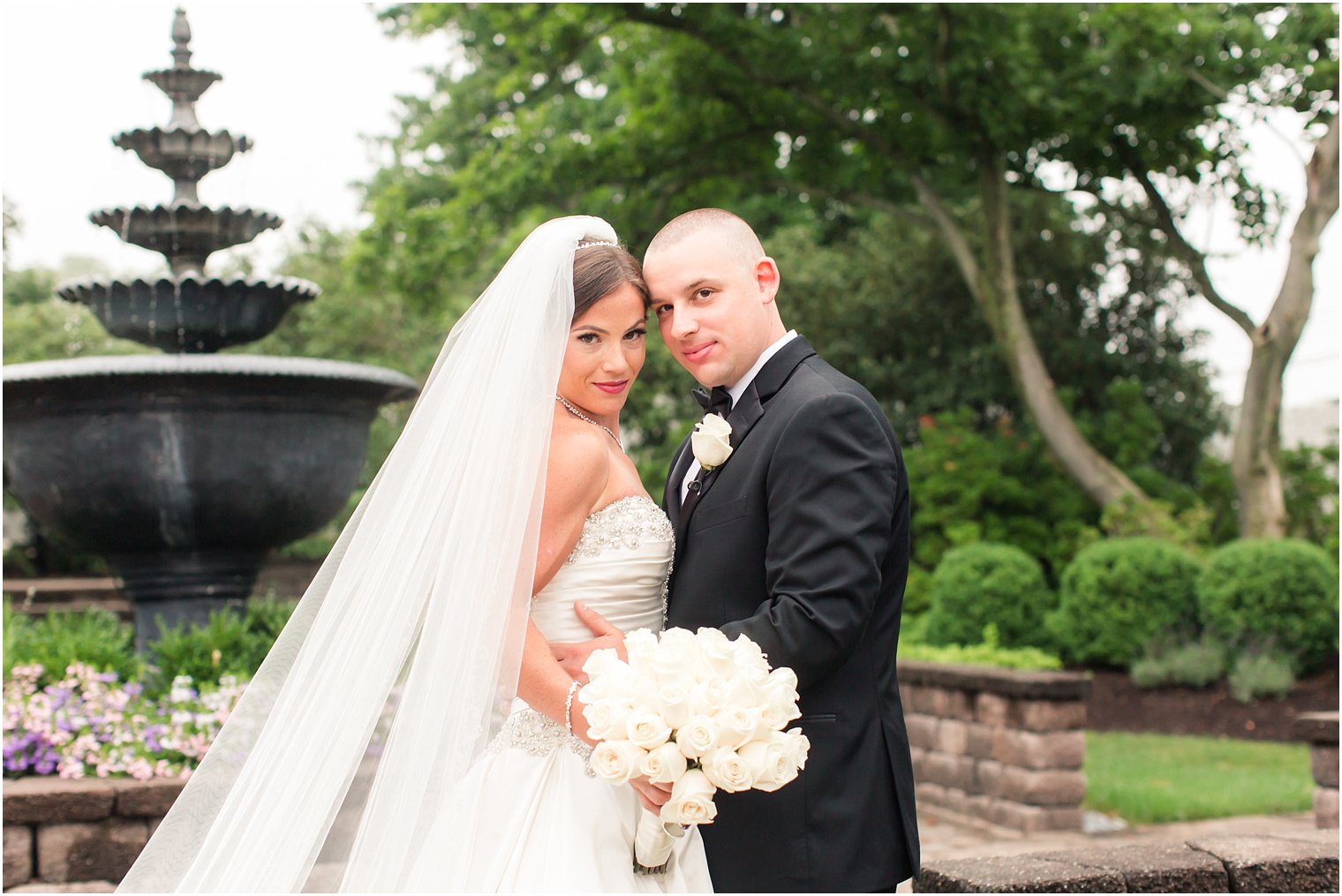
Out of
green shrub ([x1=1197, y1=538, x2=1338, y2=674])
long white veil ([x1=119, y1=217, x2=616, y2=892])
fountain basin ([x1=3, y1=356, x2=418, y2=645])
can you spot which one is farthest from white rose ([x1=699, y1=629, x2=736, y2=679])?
green shrub ([x1=1197, y1=538, x2=1338, y2=674])

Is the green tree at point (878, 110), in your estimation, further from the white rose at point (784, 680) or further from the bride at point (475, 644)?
the white rose at point (784, 680)

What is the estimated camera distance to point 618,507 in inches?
107

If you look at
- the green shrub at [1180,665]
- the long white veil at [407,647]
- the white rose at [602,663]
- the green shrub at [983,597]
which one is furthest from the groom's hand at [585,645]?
the green shrub at [1180,665]

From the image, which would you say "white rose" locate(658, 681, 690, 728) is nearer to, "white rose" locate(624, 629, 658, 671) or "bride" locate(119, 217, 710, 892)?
"white rose" locate(624, 629, 658, 671)

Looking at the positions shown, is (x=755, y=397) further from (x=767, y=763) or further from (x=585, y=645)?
(x=767, y=763)

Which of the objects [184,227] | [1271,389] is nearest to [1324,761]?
[184,227]

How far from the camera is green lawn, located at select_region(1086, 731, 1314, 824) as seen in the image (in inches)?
271

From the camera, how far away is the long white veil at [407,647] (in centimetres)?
254

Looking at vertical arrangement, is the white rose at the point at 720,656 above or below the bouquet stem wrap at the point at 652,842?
above

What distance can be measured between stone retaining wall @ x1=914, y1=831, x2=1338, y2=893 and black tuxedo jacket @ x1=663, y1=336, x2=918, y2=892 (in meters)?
1.06

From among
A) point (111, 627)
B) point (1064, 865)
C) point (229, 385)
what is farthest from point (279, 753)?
point (111, 627)

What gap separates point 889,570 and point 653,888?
2.94 feet

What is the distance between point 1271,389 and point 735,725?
12.1 meters

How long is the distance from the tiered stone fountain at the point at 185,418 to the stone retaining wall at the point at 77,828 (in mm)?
1565
